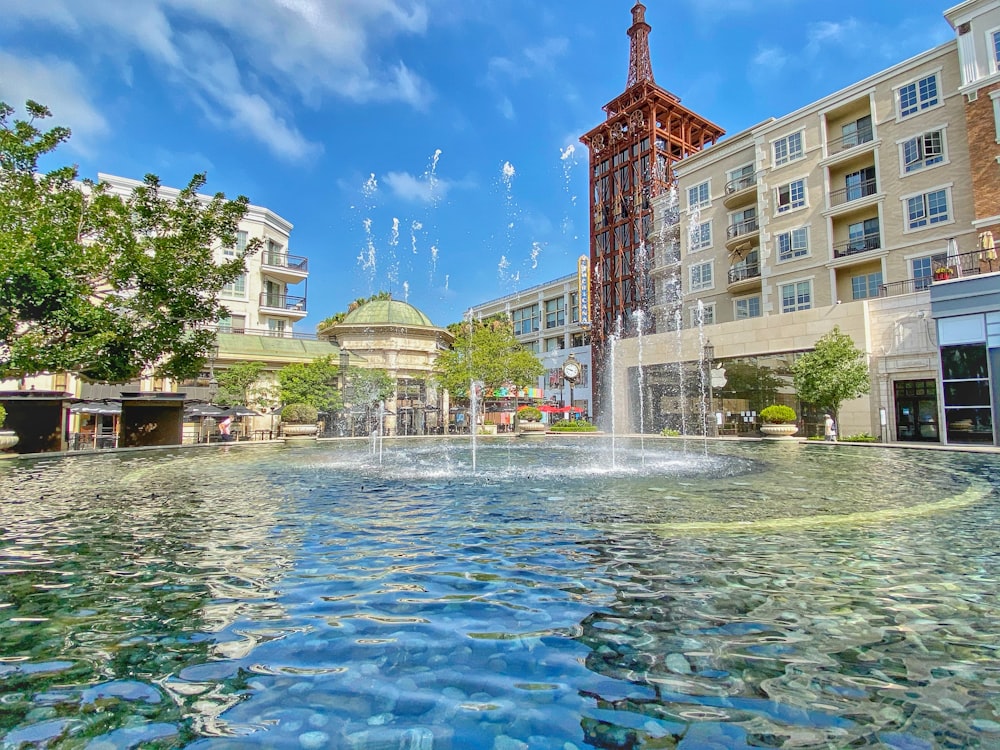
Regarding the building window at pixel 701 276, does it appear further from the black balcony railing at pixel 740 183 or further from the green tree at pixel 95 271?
the green tree at pixel 95 271

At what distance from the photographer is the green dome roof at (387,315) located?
4525cm

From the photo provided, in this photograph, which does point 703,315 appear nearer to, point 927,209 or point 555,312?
point 927,209

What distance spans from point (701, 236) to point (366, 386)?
27126 mm

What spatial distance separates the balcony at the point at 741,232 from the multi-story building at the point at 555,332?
67.1 feet

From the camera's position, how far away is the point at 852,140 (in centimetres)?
2970

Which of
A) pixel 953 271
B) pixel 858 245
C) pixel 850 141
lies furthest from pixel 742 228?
pixel 953 271

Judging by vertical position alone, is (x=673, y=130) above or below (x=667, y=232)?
above

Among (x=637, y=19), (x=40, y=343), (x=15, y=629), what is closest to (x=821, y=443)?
(x=15, y=629)

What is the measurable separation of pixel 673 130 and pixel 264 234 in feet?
127

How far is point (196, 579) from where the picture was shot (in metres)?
4.36

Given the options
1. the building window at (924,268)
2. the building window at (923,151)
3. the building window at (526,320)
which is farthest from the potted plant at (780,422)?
the building window at (526,320)

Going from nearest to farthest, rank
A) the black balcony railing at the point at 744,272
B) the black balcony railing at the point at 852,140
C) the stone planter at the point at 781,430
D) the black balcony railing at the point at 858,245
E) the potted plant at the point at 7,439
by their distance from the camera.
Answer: the potted plant at the point at 7,439, the stone planter at the point at 781,430, the black balcony railing at the point at 858,245, the black balcony railing at the point at 852,140, the black balcony railing at the point at 744,272

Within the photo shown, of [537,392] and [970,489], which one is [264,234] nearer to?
[537,392]

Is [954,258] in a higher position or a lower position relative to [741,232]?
lower
